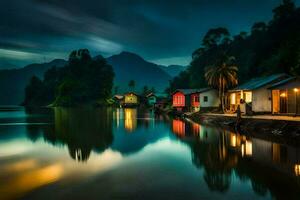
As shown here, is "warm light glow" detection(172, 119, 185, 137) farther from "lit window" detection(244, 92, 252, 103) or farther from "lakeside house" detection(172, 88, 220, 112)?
"lakeside house" detection(172, 88, 220, 112)

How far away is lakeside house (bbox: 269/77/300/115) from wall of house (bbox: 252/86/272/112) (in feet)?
11.0

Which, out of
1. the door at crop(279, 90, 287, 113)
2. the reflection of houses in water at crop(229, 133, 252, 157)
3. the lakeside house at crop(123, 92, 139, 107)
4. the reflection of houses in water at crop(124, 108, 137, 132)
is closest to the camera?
the reflection of houses in water at crop(229, 133, 252, 157)

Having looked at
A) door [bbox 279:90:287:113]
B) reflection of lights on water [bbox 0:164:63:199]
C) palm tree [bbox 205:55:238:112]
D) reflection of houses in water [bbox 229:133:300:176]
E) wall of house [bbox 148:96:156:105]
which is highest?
palm tree [bbox 205:55:238:112]

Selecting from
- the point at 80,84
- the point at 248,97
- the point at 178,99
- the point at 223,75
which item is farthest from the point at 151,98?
the point at 248,97

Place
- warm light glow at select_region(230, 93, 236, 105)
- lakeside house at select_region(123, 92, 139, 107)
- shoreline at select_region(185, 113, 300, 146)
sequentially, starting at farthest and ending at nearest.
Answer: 1. lakeside house at select_region(123, 92, 139, 107)
2. warm light glow at select_region(230, 93, 236, 105)
3. shoreline at select_region(185, 113, 300, 146)

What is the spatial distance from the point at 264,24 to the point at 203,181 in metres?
102

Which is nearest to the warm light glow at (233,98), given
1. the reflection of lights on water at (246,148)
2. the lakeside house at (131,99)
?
the reflection of lights on water at (246,148)

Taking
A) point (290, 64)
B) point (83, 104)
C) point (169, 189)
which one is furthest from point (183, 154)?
point (83, 104)

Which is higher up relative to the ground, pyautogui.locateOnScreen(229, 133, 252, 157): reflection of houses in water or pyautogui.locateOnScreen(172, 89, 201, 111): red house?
pyautogui.locateOnScreen(172, 89, 201, 111): red house

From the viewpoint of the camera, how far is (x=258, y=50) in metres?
84.9

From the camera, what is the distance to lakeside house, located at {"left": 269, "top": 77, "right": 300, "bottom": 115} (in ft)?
111

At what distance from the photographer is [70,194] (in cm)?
1176

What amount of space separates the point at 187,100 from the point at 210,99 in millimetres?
7634

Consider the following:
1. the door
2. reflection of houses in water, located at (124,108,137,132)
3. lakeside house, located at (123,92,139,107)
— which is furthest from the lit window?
lakeside house, located at (123,92,139,107)
